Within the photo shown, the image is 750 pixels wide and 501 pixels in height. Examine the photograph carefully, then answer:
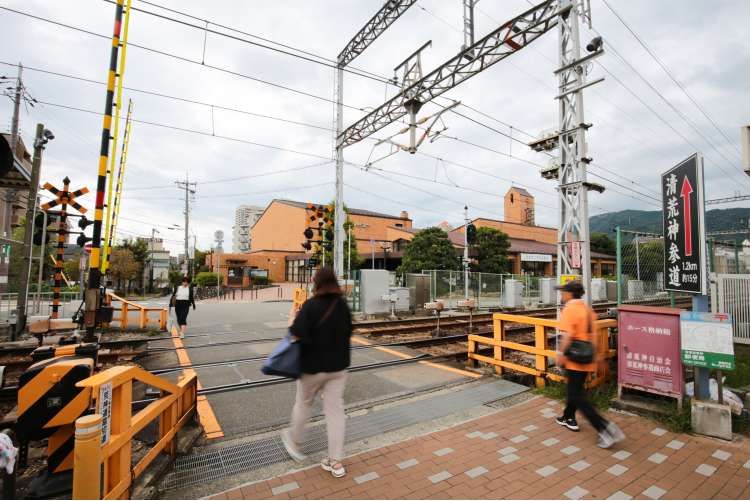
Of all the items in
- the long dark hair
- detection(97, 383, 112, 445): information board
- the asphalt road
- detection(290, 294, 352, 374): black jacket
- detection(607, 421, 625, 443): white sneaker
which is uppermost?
the long dark hair

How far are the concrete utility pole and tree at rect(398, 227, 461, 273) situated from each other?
2359 centimetres

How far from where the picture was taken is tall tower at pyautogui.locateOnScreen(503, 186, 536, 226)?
5591 cm

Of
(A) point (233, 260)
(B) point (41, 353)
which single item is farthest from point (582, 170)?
(A) point (233, 260)

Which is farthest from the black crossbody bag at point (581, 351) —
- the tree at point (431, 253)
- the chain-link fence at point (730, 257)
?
the tree at point (431, 253)

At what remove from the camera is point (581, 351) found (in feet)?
12.7

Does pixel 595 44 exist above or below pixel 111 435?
above

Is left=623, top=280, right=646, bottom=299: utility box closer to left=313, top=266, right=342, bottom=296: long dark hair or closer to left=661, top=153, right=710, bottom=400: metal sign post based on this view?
left=661, top=153, right=710, bottom=400: metal sign post

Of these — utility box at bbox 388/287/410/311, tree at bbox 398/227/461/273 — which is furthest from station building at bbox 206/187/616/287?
utility box at bbox 388/287/410/311

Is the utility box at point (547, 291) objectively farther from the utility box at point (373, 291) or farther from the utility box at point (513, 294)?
the utility box at point (373, 291)

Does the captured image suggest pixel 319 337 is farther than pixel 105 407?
Yes

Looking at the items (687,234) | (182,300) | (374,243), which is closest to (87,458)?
(687,234)

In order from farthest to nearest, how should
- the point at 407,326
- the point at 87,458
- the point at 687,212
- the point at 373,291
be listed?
the point at 373,291, the point at 407,326, the point at 687,212, the point at 87,458

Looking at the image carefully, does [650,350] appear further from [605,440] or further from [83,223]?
[83,223]

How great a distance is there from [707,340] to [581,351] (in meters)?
1.31
